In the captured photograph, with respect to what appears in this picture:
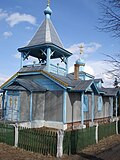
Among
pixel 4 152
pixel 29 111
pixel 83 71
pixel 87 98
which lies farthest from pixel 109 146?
pixel 83 71

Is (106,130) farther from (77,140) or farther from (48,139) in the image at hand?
(48,139)

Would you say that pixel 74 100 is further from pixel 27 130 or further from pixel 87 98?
pixel 27 130

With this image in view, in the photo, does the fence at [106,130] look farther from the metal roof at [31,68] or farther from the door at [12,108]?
the metal roof at [31,68]

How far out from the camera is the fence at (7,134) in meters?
11.0

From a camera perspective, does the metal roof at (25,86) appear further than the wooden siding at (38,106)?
No

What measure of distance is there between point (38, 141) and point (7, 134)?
94.6 inches

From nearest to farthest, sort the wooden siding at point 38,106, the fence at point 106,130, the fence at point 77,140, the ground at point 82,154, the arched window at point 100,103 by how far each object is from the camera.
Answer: the ground at point 82,154 → the fence at point 77,140 → the fence at point 106,130 → the wooden siding at point 38,106 → the arched window at point 100,103

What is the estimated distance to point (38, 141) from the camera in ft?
32.0

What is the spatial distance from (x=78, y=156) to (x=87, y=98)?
1117 centimetres

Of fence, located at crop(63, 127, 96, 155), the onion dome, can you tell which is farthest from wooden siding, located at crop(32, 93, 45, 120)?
the onion dome

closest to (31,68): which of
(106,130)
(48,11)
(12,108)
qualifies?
(12,108)

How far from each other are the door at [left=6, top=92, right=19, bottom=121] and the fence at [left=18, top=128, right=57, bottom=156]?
6595 mm

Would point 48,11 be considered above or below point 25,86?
above

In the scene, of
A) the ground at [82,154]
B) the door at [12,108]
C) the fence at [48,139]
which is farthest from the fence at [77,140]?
the door at [12,108]
